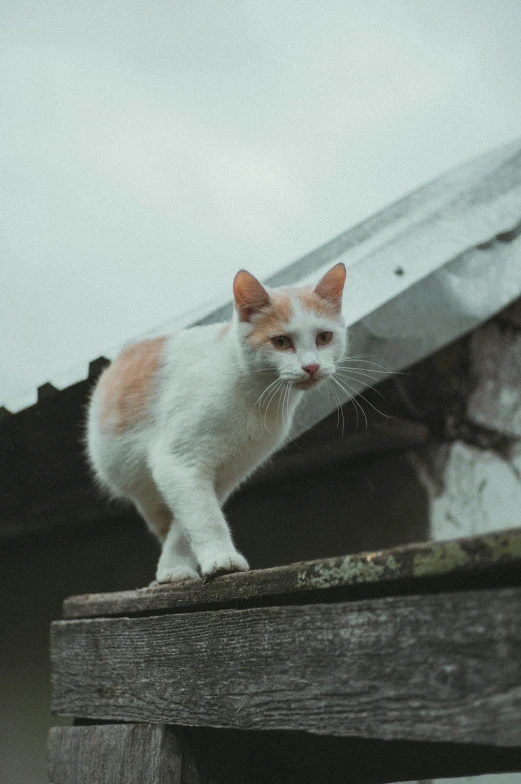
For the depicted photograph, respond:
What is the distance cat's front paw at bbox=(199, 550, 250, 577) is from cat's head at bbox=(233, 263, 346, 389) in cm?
37

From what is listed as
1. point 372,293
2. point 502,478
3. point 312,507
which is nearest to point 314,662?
point 372,293

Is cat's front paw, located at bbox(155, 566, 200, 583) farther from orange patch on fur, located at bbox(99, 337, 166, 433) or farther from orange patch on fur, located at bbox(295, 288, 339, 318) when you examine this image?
orange patch on fur, located at bbox(295, 288, 339, 318)

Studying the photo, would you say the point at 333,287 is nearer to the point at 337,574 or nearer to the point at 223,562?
the point at 223,562

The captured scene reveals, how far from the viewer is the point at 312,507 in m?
2.43

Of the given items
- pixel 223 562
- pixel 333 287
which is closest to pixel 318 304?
pixel 333 287

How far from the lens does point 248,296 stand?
1.65 m

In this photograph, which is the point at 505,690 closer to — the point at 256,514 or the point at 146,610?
the point at 146,610

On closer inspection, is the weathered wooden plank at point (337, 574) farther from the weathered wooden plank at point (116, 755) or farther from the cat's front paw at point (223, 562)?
the weathered wooden plank at point (116, 755)

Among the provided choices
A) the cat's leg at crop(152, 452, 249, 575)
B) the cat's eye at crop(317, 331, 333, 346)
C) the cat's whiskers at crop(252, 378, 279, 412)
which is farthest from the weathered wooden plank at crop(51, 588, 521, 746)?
the cat's eye at crop(317, 331, 333, 346)

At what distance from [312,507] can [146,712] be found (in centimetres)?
123

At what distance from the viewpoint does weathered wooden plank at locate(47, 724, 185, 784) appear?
47.2 inches

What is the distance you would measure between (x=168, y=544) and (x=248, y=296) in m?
→ 0.61

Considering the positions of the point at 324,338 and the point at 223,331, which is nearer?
the point at 324,338

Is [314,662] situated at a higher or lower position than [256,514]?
lower
